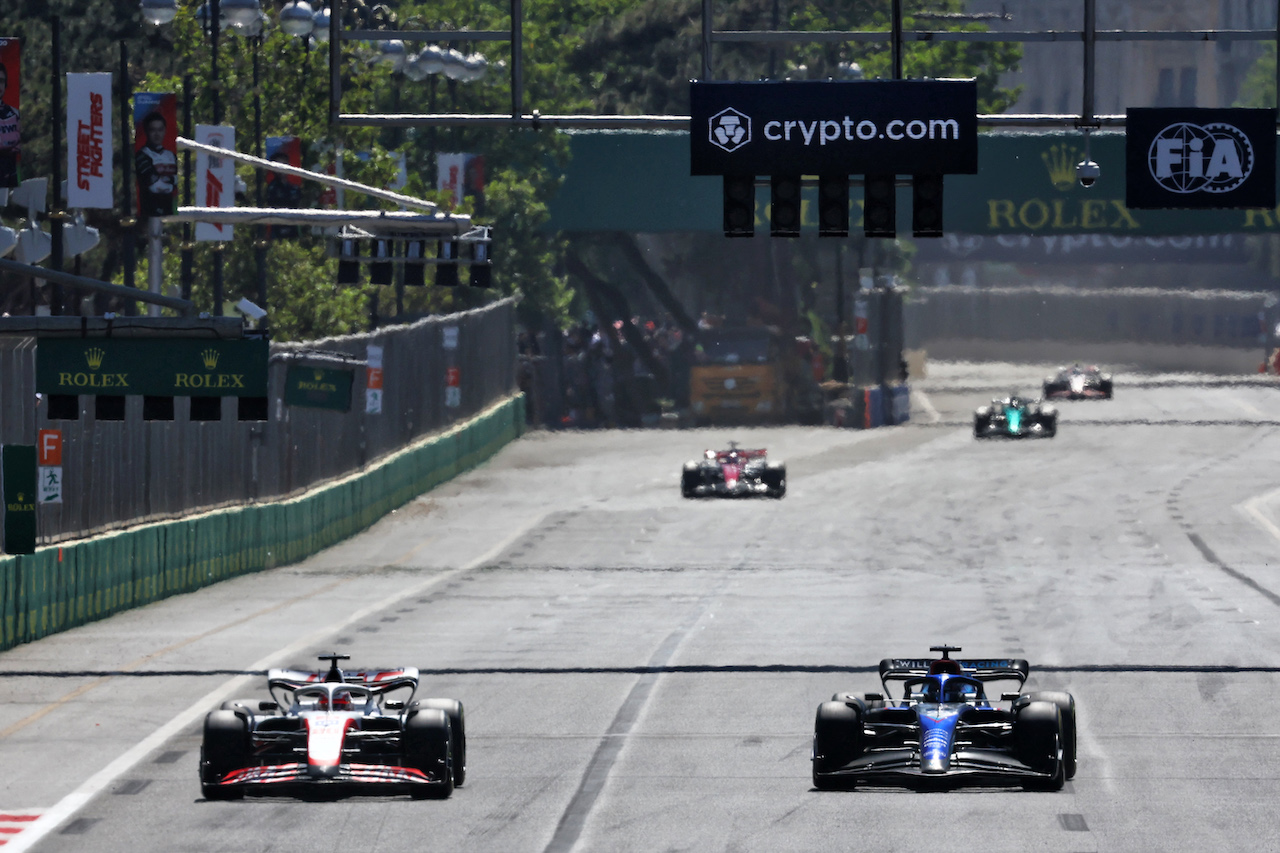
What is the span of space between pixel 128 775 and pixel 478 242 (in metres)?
20.7

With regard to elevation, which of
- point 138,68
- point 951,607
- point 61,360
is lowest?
point 951,607

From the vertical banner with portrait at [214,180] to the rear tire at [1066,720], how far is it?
2495 centimetres

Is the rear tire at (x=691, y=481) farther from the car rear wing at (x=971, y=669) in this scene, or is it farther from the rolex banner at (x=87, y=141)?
the car rear wing at (x=971, y=669)

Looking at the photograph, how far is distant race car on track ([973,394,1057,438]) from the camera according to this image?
6238 cm

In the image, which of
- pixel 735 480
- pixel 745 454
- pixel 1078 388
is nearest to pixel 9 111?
pixel 735 480

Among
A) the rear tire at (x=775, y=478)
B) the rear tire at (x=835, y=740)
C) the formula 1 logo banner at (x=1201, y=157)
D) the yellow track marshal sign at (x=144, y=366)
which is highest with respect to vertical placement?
the formula 1 logo banner at (x=1201, y=157)

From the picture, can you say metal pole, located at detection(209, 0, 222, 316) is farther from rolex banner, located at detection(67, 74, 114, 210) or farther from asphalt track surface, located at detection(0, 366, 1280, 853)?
rolex banner, located at detection(67, 74, 114, 210)

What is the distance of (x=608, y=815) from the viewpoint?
50.6ft

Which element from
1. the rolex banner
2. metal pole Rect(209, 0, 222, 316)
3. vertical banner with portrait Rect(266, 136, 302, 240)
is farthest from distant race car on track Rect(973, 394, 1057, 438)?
the rolex banner

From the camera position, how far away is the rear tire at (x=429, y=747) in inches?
604

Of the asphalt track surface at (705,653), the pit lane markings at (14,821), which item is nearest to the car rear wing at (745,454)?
the asphalt track surface at (705,653)

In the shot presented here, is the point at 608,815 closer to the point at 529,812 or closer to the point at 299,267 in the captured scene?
the point at 529,812

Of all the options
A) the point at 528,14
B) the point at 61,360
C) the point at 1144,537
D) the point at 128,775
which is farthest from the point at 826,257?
the point at 128,775

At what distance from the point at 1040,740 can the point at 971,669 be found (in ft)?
3.71
